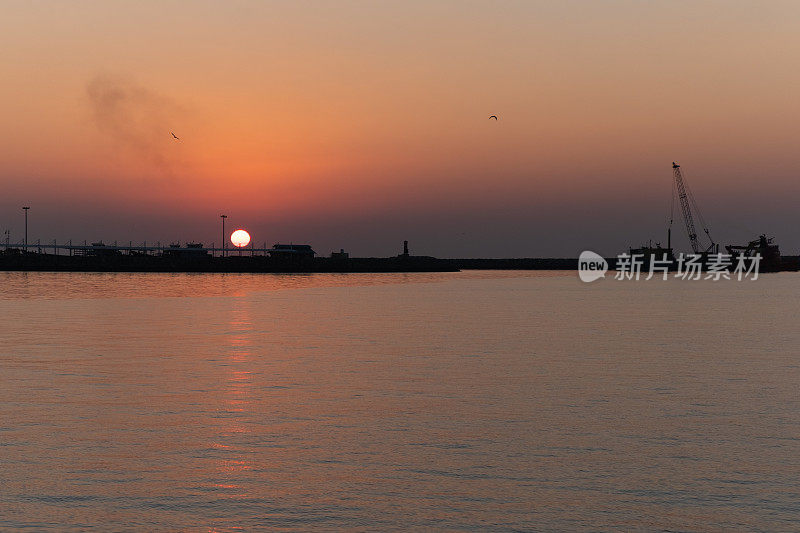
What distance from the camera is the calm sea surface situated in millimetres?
10859

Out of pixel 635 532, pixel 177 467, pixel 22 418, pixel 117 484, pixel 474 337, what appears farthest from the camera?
pixel 474 337

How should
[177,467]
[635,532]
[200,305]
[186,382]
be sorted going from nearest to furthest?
[635,532] < [177,467] < [186,382] < [200,305]

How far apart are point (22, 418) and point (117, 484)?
5997 millimetres

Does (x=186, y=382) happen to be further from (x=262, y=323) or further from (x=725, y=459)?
(x=262, y=323)

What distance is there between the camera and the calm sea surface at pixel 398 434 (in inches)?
428

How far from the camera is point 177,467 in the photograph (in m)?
12.9

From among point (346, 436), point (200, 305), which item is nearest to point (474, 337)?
point (346, 436)

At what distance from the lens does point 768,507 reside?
36.1 feet

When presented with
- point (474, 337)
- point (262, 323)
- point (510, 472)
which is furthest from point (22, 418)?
point (262, 323)

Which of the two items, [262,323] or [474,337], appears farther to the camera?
[262,323]

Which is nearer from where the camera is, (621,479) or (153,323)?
(621,479)

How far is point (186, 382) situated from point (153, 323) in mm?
22120

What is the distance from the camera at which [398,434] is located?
15.5 meters

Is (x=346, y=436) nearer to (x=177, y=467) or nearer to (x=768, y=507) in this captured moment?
(x=177, y=467)
